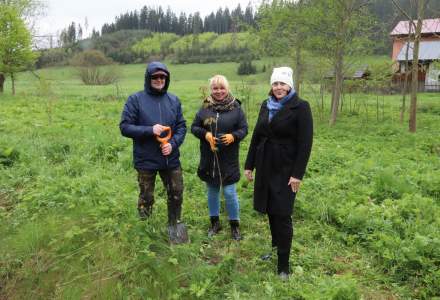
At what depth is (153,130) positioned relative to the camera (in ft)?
12.5

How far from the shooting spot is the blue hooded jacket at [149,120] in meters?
3.89

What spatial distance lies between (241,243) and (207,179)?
816 mm

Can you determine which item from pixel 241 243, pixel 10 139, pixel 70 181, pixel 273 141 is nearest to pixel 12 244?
pixel 70 181

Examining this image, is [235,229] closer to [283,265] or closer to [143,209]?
[283,265]

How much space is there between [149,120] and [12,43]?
24.5 m

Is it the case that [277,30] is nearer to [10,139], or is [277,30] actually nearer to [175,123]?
[10,139]

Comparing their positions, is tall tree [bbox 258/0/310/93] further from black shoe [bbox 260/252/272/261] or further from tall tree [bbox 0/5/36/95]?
tall tree [bbox 0/5/36/95]

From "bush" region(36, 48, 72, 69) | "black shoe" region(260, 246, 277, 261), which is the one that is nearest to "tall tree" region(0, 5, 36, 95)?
"black shoe" region(260, 246, 277, 261)

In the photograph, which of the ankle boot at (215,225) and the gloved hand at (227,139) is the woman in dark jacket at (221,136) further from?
the ankle boot at (215,225)

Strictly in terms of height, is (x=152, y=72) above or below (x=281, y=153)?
above

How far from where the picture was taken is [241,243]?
4281 millimetres

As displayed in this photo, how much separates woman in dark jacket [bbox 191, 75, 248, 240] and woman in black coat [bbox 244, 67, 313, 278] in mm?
580

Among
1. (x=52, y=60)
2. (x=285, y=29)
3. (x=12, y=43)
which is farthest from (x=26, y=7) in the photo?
(x=52, y=60)

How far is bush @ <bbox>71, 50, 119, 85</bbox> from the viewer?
147 ft
